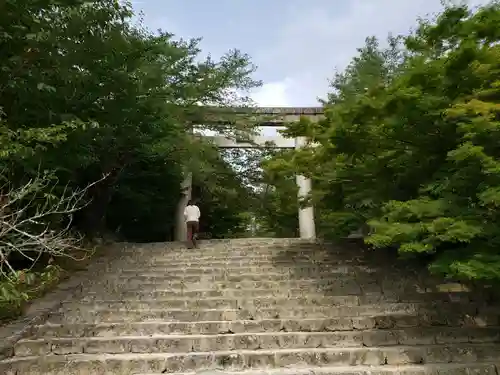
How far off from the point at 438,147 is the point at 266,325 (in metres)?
3.50

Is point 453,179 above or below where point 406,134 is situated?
below

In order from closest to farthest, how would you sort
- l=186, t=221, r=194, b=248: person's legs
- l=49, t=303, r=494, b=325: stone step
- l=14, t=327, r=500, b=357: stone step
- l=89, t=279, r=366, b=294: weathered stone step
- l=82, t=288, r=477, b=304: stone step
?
l=14, t=327, r=500, b=357: stone step → l=49, t=303, r=494, b=325: stone step → l=82, t=288, r=477, b=304: stone step → l=89, t=279, r=366, b=294: weathered stone step → l=186, t=221, r=194, b=248: person's legs

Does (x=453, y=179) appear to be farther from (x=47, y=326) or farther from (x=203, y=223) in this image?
(x=203, y=223)

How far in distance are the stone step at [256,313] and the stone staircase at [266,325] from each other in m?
0.02

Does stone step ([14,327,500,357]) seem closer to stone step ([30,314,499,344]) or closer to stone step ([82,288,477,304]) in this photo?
stone step ([30,314,499,344])

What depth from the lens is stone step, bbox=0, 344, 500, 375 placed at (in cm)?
523

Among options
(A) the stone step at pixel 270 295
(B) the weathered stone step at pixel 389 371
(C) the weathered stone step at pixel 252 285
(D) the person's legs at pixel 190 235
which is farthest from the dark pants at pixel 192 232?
(B) the weathered stone step at pixel 389 371

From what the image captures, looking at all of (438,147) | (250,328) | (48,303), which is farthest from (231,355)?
(438,147)

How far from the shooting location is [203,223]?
72.8 feet

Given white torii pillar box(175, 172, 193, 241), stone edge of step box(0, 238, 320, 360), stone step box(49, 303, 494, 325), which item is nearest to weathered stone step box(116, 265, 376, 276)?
stone edge of step box(0, 238, 320, 360)

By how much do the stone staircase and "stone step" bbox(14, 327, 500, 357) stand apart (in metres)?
0.01

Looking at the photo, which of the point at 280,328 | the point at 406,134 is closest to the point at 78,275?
the point at 280,328

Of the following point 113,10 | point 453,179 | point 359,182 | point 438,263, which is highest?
point 113,10

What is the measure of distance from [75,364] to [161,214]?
12.7 metres
